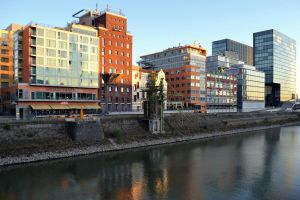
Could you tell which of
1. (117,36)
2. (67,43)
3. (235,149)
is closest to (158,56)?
(117,36)

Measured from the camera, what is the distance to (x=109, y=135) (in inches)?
2537

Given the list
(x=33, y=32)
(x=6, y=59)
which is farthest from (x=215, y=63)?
(x=33, y=32)

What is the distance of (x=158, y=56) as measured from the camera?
495ft

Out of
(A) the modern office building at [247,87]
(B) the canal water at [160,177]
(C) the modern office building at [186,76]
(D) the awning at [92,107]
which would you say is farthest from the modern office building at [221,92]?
(B) the canal water at [160,177]

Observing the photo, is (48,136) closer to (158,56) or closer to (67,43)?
(67,43)

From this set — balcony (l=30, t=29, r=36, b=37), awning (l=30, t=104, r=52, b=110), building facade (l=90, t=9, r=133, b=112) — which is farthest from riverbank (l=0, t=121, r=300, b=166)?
balcony (l=30, t=29, r=36, b=37)

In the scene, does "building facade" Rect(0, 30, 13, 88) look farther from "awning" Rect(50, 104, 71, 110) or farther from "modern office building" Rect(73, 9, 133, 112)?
"awning" Rect(50, 104, 71, 110)

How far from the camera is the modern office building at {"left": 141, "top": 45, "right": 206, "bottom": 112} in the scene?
132 meters

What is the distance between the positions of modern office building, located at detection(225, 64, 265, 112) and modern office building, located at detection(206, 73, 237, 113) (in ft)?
27.5

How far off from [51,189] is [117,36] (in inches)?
2810

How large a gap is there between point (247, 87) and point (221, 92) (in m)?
31.4

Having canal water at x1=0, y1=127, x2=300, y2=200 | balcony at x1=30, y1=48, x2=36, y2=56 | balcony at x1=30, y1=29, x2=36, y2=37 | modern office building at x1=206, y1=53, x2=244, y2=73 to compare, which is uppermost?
modern office building at x1=206, y1=53, x2=244, y2=73

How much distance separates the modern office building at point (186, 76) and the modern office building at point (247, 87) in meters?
36.0

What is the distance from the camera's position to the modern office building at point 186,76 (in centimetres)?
13162
